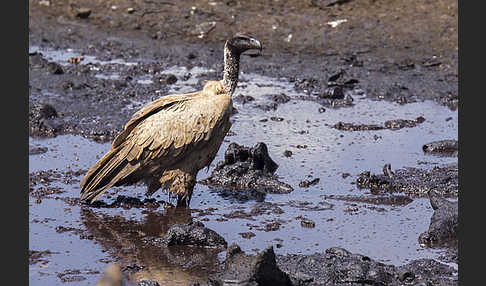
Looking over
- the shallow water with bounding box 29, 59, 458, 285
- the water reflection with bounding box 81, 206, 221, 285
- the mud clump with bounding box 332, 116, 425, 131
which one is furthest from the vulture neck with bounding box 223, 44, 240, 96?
the mud clump with bounding box 332, 116, 425, 131

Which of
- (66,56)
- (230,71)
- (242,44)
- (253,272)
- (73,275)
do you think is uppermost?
(242,44)

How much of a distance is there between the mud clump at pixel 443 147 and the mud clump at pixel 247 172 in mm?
1972

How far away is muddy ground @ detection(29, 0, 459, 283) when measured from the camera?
11.7 meters

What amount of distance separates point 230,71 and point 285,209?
1.49 m

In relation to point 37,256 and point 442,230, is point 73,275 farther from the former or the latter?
point 442,230

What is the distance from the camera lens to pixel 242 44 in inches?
337

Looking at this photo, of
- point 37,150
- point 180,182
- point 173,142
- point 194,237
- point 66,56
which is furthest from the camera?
point 66,56

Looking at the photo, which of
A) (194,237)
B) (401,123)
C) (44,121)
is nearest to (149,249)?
(194,237)

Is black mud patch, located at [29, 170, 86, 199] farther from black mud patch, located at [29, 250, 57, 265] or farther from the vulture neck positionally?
the vulture neck

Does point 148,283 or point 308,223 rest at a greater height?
point 148,283

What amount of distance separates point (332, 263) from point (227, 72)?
258 cm

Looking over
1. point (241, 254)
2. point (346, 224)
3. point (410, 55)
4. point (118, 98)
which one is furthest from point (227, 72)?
point (410, 55)

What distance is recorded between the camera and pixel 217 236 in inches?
296

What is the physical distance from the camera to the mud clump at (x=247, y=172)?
9.11 metres
